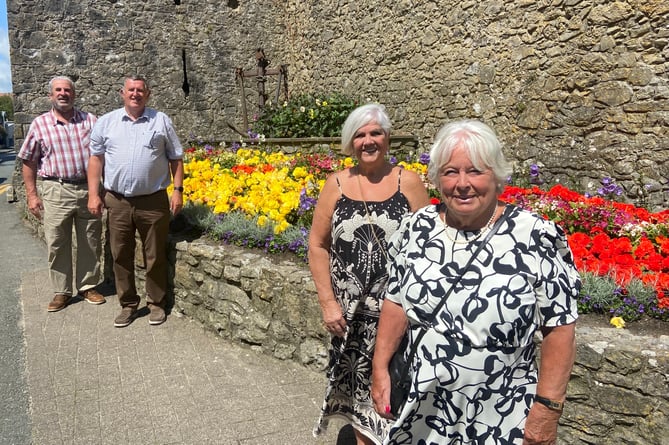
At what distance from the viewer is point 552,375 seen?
60.0 inches

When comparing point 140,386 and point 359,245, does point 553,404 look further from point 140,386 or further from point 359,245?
point 140,386

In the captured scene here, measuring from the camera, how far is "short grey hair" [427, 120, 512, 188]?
61.5 inches

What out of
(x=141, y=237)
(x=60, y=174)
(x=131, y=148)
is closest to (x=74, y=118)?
(x=60, y=174)

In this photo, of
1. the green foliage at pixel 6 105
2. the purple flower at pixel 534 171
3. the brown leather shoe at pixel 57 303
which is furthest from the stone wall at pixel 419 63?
the green foliage at pixel 6 105

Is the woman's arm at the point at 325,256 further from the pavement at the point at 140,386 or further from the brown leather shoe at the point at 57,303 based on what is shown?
the brown leather shoe at the point at 57,303

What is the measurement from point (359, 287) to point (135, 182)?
240cm

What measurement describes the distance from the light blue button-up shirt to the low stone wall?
69 cm

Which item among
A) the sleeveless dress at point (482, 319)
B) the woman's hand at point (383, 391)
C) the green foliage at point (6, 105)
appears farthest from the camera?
the green foliage at point (6, 105)

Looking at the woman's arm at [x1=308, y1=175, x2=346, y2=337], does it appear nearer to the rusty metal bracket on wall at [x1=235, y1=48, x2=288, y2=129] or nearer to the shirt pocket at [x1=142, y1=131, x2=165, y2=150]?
the shirt pocket at [x1=142, y1=131, x2=165, y2=150]

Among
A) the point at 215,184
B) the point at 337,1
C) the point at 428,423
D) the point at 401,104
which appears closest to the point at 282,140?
the point at 401,104

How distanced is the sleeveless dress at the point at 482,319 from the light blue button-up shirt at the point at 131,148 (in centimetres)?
275

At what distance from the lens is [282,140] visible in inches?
320

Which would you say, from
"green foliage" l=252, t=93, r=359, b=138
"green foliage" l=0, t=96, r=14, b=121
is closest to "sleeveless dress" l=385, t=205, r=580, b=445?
"green foliage" l=252, t=93, r=359, b=138

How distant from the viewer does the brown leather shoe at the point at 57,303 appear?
4438 millimetres
